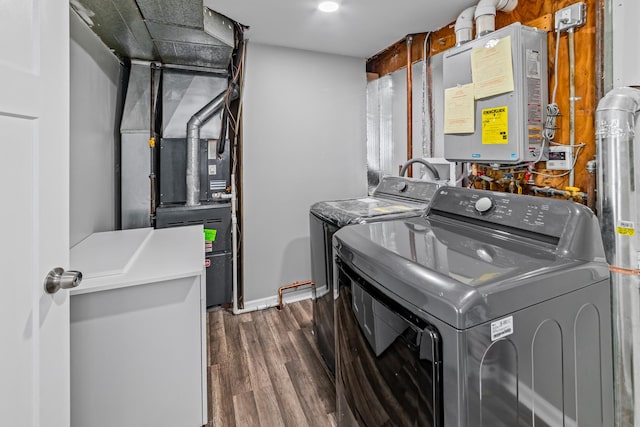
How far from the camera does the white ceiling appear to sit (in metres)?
2.10

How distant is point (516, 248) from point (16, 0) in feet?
5.30

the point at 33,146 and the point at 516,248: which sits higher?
the point at 33,146

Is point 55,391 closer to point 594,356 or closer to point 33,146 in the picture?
point 33,146

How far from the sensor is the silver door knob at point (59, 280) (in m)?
0.92

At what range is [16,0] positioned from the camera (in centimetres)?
79

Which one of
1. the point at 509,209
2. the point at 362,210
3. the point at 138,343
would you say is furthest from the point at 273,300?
the point at 509,209

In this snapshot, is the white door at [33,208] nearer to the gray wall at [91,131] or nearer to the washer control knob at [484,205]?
the gray wall at [91,131]

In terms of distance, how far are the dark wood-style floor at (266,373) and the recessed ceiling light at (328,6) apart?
2.30m

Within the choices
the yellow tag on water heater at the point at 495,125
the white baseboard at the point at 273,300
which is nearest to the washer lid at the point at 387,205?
the yellow tag on water heater at the point at 495,125

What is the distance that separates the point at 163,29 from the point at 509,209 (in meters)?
2.18

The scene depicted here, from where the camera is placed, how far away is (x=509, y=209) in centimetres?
132

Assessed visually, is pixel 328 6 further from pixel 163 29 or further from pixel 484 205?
pixel 484 205

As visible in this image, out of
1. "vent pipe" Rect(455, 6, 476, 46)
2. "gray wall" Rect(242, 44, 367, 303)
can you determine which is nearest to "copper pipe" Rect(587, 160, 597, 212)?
"vent pipe" Rect(455, 6, 476, 46)

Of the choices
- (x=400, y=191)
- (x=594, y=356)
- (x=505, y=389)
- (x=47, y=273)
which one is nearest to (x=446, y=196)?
(x=400, y=191)
